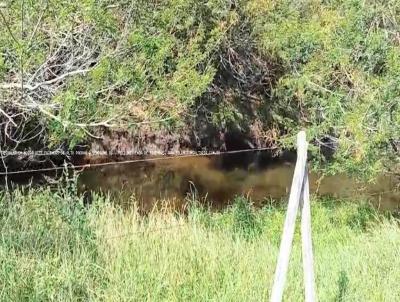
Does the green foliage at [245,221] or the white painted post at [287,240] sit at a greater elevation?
the white painted post at [287,240]

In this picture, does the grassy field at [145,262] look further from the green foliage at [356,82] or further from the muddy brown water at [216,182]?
the muddy brown water at [216,182]

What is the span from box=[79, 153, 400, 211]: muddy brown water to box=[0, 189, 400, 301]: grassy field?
4.51 metres

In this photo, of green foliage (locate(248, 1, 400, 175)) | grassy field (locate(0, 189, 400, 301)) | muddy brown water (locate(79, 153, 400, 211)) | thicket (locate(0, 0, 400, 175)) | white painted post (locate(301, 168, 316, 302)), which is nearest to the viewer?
white painted post (locate(301, 168, 316, 302))

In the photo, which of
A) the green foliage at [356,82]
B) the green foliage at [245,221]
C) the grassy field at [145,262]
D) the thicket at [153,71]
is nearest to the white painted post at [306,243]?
the grassy field at [145,262]

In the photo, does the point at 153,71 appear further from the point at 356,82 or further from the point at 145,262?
the point at 145,262

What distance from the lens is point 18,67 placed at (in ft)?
18.7

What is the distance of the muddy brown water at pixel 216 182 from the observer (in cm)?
1073

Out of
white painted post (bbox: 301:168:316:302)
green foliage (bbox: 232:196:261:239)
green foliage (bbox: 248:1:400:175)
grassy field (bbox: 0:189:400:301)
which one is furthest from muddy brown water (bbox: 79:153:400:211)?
white painted post (bbox: 301:168:316:302)

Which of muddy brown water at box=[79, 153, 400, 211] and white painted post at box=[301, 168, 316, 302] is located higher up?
white painted post at box=[301, 168, 316, 302]

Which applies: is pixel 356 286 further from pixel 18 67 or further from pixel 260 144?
pixel 260 144

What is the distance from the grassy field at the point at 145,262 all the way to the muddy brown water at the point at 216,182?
178 inches

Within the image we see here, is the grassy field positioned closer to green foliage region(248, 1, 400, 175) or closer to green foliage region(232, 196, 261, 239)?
green foliage region(248, 1, 400, 175)

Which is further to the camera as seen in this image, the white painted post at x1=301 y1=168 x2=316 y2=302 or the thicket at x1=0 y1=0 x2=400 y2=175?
the thicket at x1=0 y1=0 x2=400 y2=175

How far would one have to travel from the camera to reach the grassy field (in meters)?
3.80
